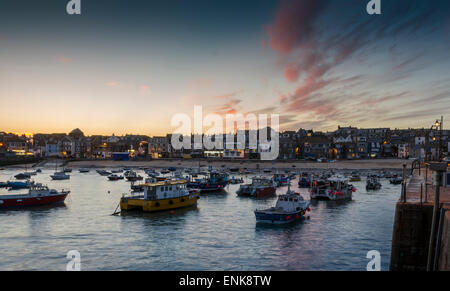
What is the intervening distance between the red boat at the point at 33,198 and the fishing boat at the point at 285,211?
→ 96.2ft

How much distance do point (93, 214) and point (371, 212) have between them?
33.0 metres

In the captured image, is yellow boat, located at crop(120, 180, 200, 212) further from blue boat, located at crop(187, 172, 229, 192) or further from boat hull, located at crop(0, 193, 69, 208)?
blue boat, located at crop(187, 172, 229, 192)

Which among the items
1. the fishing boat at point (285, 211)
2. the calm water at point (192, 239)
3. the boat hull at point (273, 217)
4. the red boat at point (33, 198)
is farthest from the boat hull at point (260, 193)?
the red boat at point (33, 198)

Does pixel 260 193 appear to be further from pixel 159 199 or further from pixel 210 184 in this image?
pixel 159 199

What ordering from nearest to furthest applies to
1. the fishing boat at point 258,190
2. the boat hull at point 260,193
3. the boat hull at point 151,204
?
the boat hull at point 151,204 → the boat hull at point 260,193 → the fishing boat at point 258,190

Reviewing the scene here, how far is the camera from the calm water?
23672mm

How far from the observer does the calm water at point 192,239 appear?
77.7 feet

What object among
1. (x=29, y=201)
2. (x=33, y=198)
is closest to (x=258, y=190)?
(x=33, y=198)

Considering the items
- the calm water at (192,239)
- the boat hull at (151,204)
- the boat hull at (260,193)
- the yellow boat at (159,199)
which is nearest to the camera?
the calm water at (192,239)

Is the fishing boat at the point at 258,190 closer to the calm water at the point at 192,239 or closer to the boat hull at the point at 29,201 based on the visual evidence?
the calm water at the point at 192,239

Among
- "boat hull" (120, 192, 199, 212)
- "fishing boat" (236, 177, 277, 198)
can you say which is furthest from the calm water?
"fishing boat" (236, 177, 277, 198)

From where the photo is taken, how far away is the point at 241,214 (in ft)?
137

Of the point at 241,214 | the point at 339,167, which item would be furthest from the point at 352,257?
the point at 339,167

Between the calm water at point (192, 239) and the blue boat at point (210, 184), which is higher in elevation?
the blue boat at point (210, 184)
